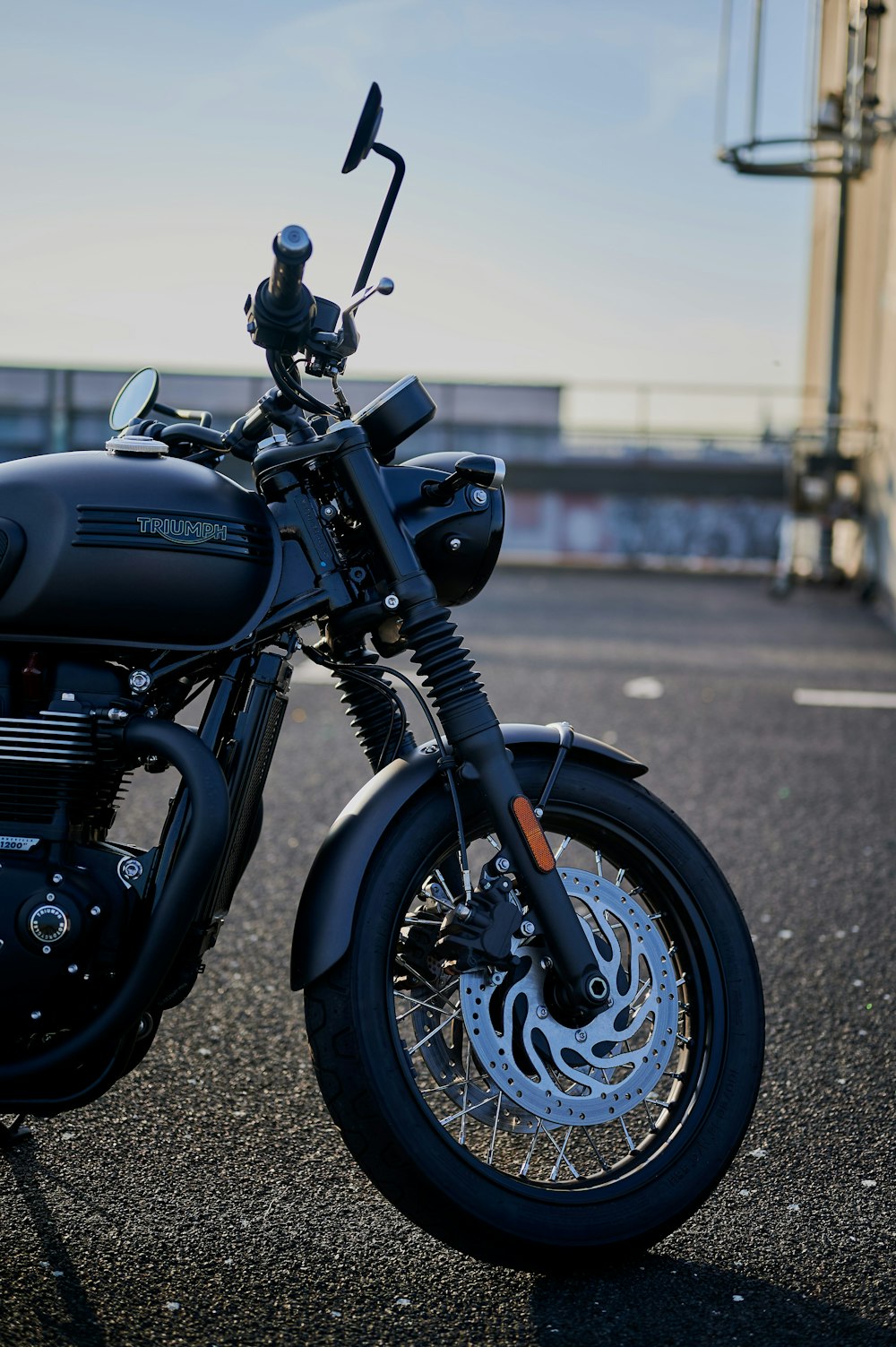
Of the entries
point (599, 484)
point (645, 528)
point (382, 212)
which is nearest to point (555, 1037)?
point (382, 212)

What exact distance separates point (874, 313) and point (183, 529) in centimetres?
1228

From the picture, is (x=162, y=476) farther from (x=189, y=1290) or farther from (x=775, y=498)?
(x=775, y=498)

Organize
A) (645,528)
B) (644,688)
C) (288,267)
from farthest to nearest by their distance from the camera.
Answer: (645,528) → (644,688) → (288,267)

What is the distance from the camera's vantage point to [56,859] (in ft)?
6.77

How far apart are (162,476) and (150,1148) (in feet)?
4.12

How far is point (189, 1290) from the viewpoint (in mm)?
2072

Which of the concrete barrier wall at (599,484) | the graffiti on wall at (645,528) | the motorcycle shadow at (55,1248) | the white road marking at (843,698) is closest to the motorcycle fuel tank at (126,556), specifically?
the motorcycle shadow at (55,1248)

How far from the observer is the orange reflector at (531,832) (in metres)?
2.13

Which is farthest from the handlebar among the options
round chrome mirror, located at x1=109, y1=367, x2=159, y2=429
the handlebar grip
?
round chrome mirror, located at x1=109, y1=367, x2=159, y2=429

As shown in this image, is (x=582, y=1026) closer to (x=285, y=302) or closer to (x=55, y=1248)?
(x=55, y=1248)

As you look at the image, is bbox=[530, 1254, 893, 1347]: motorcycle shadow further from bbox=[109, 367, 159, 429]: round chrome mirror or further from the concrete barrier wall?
the concrete barrier wall

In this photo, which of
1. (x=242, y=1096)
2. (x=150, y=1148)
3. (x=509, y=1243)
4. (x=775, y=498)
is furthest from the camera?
(x=775, y=498)

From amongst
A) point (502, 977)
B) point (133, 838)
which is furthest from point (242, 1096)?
point (133, 838)

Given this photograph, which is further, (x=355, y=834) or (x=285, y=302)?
(x=355, y=834)
